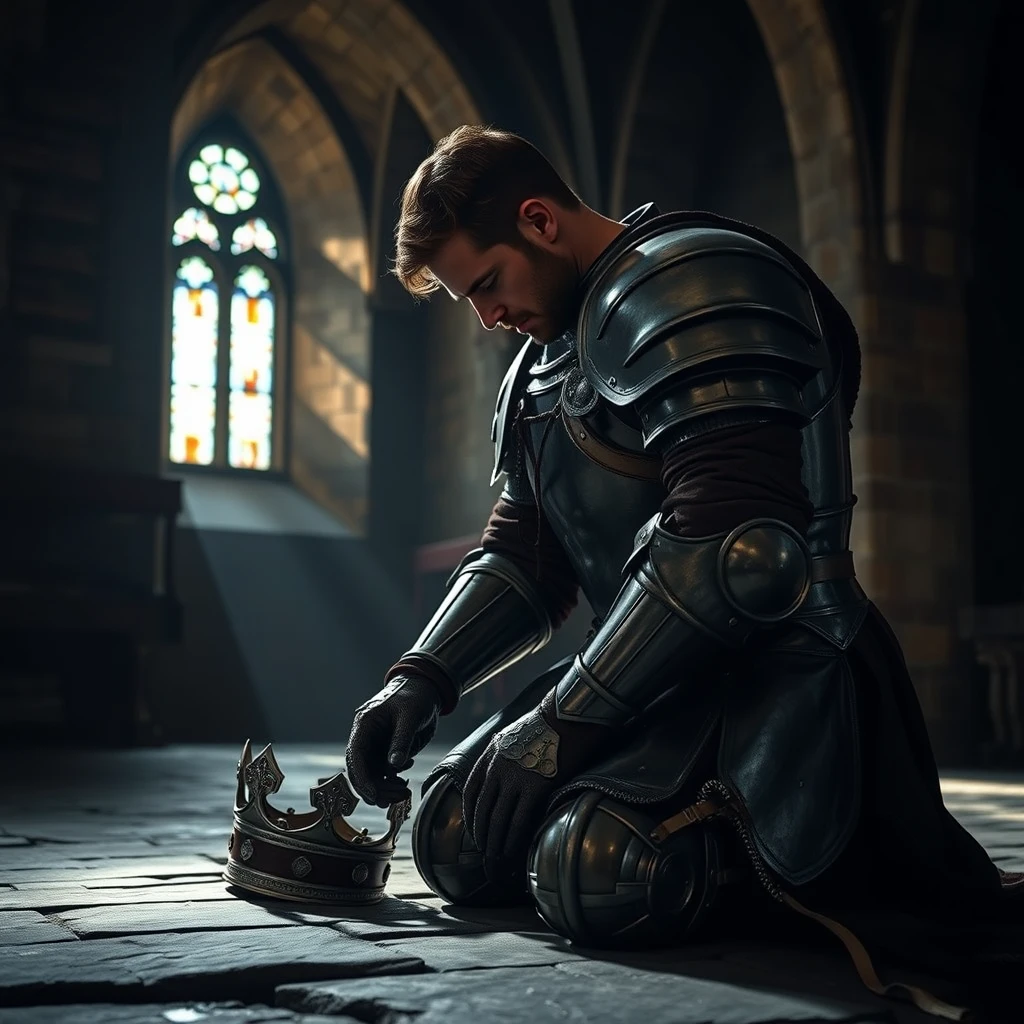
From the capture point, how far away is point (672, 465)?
1.99 metres

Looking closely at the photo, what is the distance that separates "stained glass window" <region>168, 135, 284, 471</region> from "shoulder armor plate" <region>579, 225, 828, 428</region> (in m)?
10.8

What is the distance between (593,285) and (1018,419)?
815 cm

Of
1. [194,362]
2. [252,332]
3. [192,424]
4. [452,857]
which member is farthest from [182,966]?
[252,332]

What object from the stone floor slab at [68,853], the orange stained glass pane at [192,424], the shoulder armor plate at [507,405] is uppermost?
the orange stained glass pane at [192,424]

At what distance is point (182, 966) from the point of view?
66.3 inches

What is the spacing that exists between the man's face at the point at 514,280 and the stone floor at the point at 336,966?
0.93 metres

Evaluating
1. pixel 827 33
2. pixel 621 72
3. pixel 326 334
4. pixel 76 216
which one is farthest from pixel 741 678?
pixel 326 334

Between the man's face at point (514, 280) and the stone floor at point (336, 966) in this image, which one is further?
the man's face at point (514, 280)

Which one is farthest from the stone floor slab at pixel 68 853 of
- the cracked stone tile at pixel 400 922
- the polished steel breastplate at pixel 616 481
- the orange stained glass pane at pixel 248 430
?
the orange stained glass pane at pixel 248 430

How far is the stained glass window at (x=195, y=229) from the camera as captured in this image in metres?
12.7

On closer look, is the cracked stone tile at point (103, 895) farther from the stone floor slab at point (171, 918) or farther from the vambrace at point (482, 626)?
the vambrace at point (482, 626)

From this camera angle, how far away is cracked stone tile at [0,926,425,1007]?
1.60 meters

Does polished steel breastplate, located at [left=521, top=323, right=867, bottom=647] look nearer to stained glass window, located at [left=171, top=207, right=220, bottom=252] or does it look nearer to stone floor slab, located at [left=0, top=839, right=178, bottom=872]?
stone floor slab, located at [left=0, top=839, right=178, bottom=872]

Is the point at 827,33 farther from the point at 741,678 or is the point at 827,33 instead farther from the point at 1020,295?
the point at 741,678
